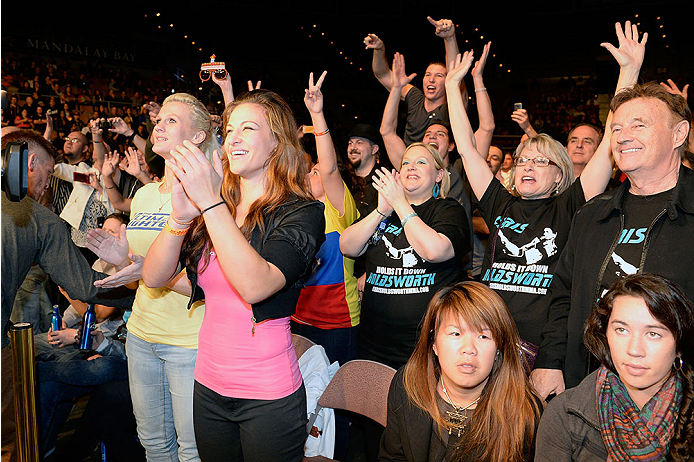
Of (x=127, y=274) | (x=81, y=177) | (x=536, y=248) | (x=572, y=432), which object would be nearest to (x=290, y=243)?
(x=127, y=274)

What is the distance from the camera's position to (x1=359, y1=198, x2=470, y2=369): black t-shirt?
2305mm

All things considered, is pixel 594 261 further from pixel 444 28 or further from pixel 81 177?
pixel 81 177

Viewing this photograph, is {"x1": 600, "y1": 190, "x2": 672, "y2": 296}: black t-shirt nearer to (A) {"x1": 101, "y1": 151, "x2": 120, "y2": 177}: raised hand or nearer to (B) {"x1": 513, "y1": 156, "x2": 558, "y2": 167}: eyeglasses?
(B) {"x1": 513, "y1": 156, "x2": 558, "y2": 167}: eyeglasses

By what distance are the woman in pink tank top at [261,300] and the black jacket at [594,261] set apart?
2.86ft

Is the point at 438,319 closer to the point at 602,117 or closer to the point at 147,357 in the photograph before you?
the point at 147,357

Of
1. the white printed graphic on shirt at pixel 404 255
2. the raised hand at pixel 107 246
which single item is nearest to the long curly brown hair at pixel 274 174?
the raised hand at pixel 107 246

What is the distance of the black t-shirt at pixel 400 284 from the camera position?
90.7 inches

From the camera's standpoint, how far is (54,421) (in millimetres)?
2721

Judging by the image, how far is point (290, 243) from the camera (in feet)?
4.85

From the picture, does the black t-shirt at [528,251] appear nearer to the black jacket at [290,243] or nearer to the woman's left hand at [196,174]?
the black jacket at [290,243]

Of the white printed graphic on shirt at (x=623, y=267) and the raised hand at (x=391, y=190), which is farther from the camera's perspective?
the raised hand at (x=391, y=190)

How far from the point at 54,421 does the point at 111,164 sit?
7.36 feet

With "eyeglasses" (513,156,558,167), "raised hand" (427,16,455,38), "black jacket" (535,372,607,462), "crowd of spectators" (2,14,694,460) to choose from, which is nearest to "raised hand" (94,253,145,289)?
"crowd of spectators" (2,14,694,460)

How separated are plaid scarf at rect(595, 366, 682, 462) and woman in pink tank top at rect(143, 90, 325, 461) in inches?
32.7
